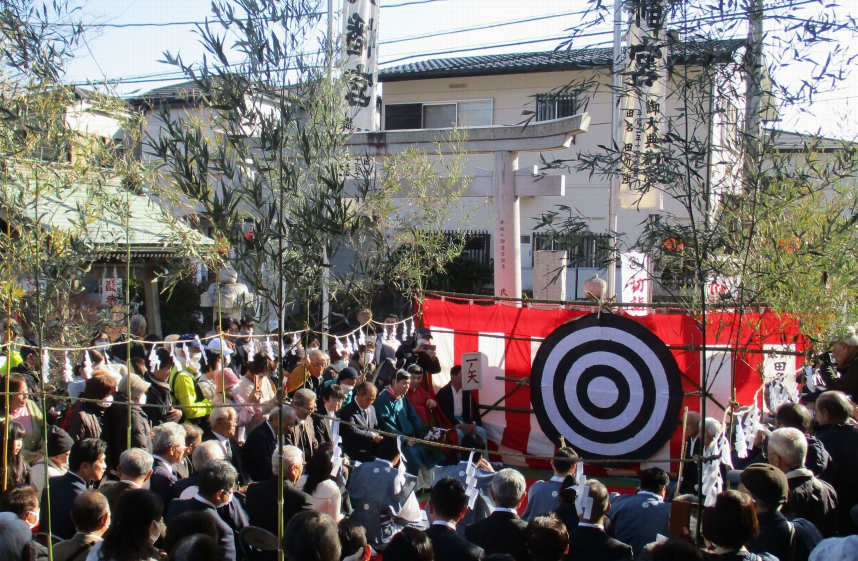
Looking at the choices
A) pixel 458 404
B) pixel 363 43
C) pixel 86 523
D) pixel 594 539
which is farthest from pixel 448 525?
pixel 363 43

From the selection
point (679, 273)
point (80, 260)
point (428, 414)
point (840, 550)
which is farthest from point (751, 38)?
point (428, 414)

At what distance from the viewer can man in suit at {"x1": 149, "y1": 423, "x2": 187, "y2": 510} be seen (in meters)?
4.42

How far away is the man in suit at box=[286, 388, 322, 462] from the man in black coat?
3.40m

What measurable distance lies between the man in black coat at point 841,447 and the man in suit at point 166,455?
3920 mm

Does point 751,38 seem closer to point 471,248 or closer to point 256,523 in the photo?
point 256,523

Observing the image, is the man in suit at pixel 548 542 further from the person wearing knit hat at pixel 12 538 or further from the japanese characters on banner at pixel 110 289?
the japanese characters on banner at pixel 110 289

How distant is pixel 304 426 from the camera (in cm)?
597

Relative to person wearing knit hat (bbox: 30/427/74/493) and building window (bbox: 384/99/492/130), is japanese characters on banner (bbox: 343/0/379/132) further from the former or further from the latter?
person wearing knit hat (bbox: 30/427/74/493)

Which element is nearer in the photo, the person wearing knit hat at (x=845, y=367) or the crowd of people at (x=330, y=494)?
the crowd of people at (x=330, y=494)

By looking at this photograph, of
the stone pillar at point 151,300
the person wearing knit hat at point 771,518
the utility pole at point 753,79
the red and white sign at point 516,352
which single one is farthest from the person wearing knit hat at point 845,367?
the stone pillar at point 151,300

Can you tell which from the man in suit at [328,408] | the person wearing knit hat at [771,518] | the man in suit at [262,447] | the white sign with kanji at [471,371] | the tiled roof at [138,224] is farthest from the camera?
the white sign with kanji at [471,371]

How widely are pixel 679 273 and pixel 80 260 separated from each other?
3625 mm

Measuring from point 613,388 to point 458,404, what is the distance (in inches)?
74.1

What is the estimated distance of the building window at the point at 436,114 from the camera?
2103cm
